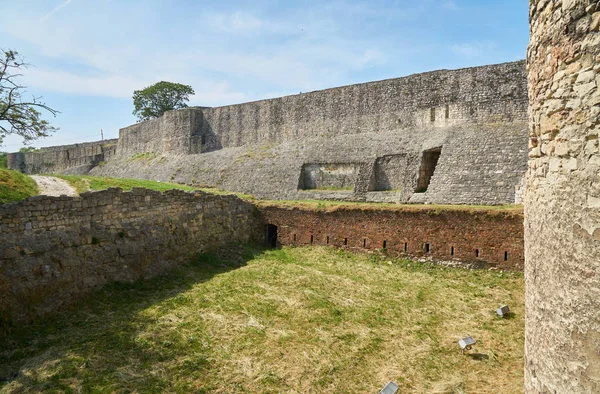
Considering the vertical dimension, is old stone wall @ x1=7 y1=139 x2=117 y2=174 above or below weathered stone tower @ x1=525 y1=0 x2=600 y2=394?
above

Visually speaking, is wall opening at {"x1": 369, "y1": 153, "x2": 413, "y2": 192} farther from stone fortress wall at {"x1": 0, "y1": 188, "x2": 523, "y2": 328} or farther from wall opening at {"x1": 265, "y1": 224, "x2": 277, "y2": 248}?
wall opening at {"x1": 265, "y1": 224, "x2": 277, "y2": 248}

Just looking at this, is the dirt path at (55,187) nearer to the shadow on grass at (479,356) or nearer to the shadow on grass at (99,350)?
the shadow on grass at (99,350)

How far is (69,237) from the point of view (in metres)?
9.02

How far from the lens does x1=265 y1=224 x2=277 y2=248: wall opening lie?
15.9 meters

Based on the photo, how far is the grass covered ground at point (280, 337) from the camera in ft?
20.0

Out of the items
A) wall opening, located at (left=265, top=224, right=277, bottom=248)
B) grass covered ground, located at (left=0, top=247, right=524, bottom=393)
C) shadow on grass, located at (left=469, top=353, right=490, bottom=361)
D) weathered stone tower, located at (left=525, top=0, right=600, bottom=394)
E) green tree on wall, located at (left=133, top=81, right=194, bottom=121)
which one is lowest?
shadow on grass, located at (left=469, top=353, right=490, bottom=361)

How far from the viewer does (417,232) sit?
40.0 ft

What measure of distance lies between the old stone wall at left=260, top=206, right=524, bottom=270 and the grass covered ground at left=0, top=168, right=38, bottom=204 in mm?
8070

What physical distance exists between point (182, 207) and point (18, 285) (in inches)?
211

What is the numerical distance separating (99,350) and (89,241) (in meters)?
3.54

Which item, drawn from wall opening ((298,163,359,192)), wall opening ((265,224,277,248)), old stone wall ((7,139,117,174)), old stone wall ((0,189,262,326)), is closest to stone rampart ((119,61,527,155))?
wall opening ((298,163,359,192))

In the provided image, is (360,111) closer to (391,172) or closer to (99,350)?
(391,172)

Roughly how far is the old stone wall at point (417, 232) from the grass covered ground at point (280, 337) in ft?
2.06

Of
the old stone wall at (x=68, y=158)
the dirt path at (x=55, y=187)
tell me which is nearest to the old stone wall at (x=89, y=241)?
the dirt path at (x=55, y=187)
